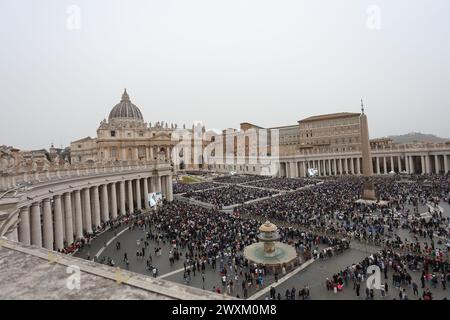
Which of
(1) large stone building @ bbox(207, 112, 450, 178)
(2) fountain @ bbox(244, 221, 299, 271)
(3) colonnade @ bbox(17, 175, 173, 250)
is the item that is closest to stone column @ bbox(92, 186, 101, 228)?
(3) colonnade @ bbox(17, 175, 173, 250)

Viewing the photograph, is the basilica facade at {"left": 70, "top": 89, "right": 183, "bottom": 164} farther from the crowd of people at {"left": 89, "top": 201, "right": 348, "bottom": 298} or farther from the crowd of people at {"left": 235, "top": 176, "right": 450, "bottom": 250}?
the crowd of people at {"left": 89, "top": 201, "right": 348, "bottom": 298}

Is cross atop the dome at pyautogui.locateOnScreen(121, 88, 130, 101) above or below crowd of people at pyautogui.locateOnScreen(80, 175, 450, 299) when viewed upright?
above

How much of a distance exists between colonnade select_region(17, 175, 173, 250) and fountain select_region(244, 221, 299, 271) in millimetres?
14727

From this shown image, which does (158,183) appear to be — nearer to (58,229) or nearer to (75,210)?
(75,210)

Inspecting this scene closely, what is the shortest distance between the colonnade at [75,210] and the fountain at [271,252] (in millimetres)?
14727

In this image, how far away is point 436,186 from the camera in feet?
128

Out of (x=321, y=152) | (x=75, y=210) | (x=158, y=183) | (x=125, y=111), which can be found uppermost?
(x=125, y=111)

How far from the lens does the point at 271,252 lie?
1959cm

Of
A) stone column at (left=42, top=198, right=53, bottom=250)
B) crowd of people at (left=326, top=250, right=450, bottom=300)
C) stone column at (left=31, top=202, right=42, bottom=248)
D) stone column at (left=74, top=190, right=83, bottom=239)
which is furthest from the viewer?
stone column at (left=74, top=190, right=83, bottom=239)

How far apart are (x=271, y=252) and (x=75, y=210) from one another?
19.9 metres

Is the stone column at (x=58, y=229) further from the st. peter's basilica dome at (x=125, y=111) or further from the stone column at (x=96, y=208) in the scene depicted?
the st. peter's basilica dome at (x=125, y=111)

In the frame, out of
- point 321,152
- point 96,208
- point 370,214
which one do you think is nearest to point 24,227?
point 96,208

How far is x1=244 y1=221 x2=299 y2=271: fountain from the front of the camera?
18.5 metres
